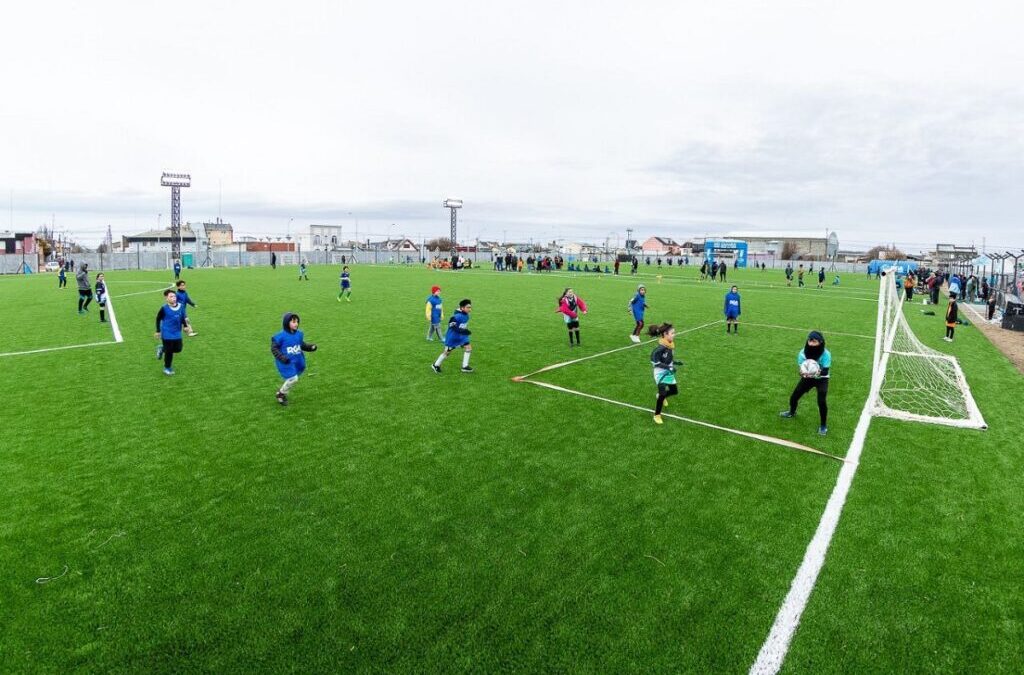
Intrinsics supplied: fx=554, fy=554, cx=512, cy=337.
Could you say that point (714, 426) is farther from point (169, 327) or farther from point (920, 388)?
point (169, 327)

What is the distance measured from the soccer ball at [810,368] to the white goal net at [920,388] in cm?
215

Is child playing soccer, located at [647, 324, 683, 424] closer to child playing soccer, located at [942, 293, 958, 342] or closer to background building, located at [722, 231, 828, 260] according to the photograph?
child playing soccer, located at [942, 293, 958, 342]

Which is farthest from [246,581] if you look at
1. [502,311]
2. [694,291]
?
[694,291]

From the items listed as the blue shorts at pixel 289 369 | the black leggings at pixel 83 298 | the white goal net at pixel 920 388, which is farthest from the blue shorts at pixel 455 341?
the black leggings at pixel 83 298

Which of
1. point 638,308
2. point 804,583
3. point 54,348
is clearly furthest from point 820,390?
point 54,348

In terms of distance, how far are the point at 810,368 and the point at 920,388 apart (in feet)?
16.5

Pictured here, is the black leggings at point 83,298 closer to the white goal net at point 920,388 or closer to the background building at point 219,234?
→ the white goal net at point 920,388

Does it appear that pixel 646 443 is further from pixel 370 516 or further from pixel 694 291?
pixel 694 291

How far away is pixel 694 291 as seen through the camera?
3866 cm

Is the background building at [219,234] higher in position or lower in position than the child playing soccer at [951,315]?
higher

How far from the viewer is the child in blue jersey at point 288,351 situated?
9852mm

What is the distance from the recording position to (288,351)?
9992mm

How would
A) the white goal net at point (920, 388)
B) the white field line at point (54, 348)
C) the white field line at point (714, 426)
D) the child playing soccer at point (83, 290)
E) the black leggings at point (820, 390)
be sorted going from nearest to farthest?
the white field line at point (714, 426) < the black leggings at point (820, 390) < the white goal net at point (920, 388) < the white field line at point (54, 348) < the child playing soccer at point (83, 290)

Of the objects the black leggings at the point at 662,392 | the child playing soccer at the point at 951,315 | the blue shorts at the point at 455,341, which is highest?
the child playing soccer at the point at 951,315
